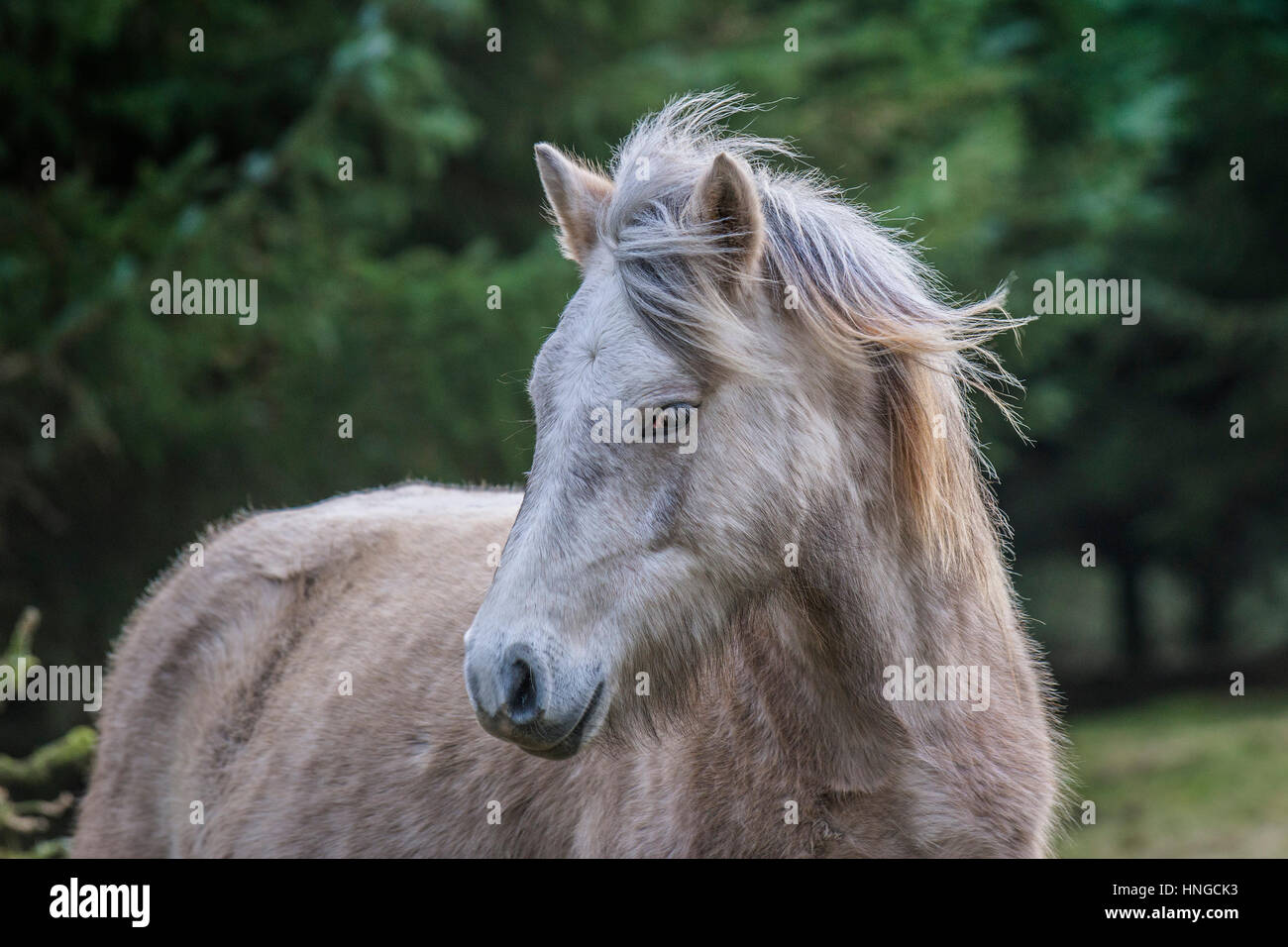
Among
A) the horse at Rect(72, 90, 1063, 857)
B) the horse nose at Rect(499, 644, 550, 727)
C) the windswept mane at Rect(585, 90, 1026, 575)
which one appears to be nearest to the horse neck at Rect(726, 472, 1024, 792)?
the horse at Rect(72, 90, 1063, 857)

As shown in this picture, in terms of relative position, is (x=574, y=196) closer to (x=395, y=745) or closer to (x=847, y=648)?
(x=847, y=648)

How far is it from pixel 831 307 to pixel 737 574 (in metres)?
0.70

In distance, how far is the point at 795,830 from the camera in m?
2.88

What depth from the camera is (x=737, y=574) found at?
109 inches

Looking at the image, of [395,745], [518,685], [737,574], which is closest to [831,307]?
[737,574]

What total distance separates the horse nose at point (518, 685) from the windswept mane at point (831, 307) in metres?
0.76

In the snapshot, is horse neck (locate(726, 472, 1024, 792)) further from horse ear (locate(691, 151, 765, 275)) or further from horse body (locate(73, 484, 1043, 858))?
horse ear (locate(691, 151, 765, 275))

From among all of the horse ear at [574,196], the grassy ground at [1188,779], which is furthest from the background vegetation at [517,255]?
the horse ear at [574,196]

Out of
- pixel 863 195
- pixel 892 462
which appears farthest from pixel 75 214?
pixel 892 462

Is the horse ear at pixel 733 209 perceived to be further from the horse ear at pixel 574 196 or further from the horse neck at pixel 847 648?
the horse neck at pixel 847 648

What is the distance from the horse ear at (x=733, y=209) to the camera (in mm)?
2783

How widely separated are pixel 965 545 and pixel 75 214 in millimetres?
7580

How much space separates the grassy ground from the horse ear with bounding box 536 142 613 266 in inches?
322

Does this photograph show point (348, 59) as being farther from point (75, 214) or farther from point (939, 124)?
point (939, 124)
